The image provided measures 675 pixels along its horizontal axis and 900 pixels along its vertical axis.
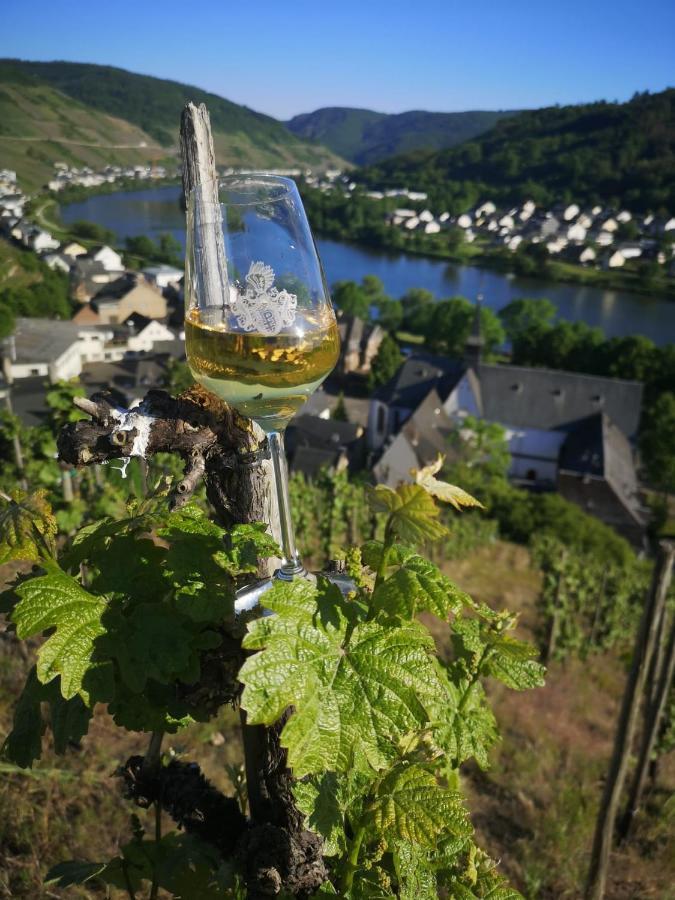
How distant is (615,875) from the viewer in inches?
174

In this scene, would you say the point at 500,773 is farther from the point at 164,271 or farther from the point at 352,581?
the point at 164,271

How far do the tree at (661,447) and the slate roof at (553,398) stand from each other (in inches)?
54.2

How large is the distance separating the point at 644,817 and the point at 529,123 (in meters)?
174

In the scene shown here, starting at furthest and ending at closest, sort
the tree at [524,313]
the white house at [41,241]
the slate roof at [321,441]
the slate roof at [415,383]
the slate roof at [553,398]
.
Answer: the tree at [524,313], the slate roof at [415,383], the slate roof at [553,398], the slate roof at [321,441], the white house at [41,241]

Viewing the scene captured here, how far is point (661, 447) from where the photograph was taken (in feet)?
115

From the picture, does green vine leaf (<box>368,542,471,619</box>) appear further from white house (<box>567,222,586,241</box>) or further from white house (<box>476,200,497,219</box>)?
white house (<box>476,200,497,219</box>)

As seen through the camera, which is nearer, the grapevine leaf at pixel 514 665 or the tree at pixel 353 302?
the grapevine leaf at pixel 514 665

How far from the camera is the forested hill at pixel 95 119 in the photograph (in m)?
24.1

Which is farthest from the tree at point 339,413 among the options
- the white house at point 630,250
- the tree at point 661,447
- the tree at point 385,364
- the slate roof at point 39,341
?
the white house at point 630,250

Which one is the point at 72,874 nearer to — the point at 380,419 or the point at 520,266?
the point at 380,419

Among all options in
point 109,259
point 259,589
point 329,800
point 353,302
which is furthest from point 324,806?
point 353,302

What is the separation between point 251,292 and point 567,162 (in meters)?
147

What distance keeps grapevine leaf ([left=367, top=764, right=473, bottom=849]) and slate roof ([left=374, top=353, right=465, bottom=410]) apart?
1436 inches

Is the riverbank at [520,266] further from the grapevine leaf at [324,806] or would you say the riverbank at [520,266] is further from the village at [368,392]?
the grapevine leaf at [324,806]
